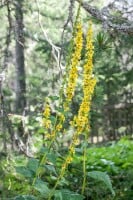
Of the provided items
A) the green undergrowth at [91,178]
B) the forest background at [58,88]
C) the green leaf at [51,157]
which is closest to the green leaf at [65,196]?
the forest background at [58,88]

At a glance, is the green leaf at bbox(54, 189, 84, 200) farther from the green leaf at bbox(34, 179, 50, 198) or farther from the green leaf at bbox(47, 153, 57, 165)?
the green leaf at bbox(47, 153, 57, 165)

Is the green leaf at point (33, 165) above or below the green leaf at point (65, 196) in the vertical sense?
above

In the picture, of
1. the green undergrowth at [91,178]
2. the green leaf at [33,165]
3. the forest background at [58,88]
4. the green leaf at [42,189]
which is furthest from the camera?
the green undergrowth at [91,178]

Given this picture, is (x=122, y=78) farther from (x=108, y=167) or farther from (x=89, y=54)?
(x=89, y=54)

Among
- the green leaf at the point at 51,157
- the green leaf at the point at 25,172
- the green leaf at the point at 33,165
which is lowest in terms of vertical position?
the green leaf at the point at 25,172

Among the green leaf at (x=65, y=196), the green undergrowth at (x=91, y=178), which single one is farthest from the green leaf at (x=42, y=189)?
the green undergrowth at (x=91, y=178)

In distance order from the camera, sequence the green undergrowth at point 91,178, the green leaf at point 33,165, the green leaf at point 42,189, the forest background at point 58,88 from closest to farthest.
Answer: the green leaf at point 42,189
the green leaf at point 33,165
the forest background at point 58,88
the green undergrowth at point 91,178

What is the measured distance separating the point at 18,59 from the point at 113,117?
345 cm

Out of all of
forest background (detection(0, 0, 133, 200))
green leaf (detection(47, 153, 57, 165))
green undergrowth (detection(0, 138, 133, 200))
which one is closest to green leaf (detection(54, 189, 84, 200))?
forest background (detection(0, 0, 133, 200))

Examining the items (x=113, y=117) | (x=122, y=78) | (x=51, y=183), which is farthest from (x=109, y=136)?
(x=51, y=183)

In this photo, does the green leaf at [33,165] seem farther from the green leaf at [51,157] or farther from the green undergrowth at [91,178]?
the green undergrowth at [91,178]

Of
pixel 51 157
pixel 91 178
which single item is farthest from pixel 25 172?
pixel 91 178

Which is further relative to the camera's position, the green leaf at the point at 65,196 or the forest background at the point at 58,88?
the forest background at the point at 58,88

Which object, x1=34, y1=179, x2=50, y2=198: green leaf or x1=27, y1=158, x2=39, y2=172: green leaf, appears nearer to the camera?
x1=34, y1=179, x2=50, y2=198: green leaf
